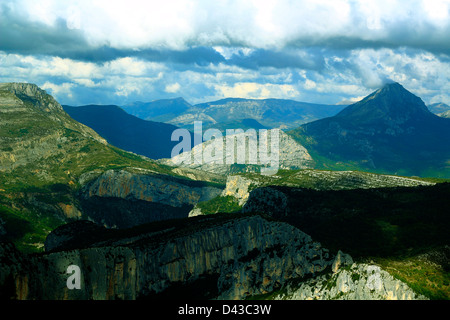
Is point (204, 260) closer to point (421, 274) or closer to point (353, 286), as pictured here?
point (353, 286)

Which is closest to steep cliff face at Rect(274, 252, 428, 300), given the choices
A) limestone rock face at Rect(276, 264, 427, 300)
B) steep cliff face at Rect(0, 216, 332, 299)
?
limestone rock face at Rect(276, 264, 427, 300)

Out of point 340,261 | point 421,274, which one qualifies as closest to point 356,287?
point 340,261

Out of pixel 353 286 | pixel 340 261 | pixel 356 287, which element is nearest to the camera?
pixel 356 287

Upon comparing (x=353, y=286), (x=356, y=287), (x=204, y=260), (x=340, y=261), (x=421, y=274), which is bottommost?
(x=356, y=287)

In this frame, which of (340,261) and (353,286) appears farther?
(340,261)

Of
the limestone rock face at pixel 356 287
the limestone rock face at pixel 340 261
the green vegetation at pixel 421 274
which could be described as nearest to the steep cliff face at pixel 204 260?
the limestone rock face at pixel 340 261
